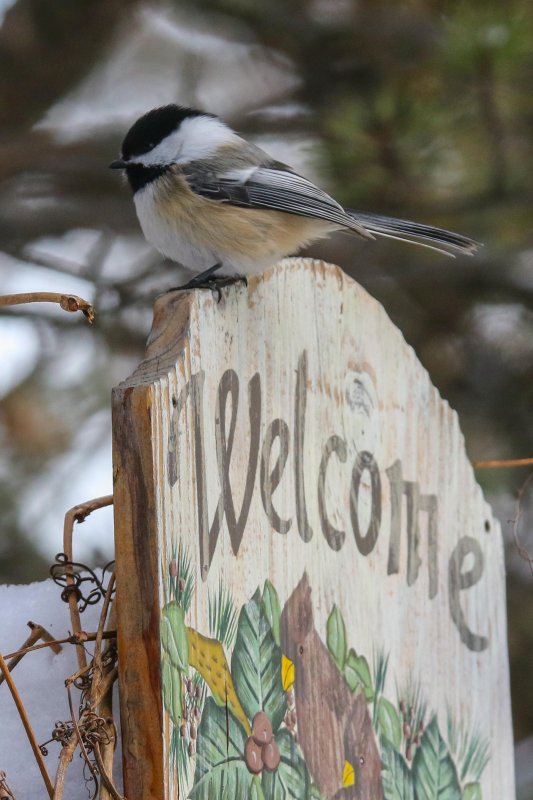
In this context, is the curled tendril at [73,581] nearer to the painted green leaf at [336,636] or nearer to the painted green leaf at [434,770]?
the painted green leaf at [336,636]

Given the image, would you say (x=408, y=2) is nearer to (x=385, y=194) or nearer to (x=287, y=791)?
(x=385, y=194)

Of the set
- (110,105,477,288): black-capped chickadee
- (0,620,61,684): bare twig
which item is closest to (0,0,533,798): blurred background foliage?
(110,105,477,288): black-capped chickadee

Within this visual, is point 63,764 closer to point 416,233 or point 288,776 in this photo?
point 288,776

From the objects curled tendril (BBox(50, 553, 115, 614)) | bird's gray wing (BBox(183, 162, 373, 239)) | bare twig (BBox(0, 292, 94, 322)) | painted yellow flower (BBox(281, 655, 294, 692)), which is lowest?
painted yellow flower (BBox(281, 655, 294, 692))

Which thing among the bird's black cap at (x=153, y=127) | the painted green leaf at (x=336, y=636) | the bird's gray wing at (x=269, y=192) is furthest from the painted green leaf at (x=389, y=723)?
the bird's black cap at (x=153, y=127)

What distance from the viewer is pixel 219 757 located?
35.5 inches

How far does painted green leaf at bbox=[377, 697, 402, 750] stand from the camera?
3.99 ft

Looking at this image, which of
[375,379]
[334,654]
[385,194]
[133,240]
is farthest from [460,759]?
[133,240]

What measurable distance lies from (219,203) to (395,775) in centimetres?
80

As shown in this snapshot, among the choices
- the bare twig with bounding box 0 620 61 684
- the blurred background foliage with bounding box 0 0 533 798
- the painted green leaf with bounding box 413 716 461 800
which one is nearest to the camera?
the bare twig with bounding box 0 620 61 684

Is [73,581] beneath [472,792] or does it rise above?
above

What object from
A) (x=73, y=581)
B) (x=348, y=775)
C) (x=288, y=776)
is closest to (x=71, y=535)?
(x=73, y=581)

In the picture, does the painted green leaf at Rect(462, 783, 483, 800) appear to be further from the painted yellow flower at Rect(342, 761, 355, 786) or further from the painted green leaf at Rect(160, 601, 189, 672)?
the painted green leaf at Rect(160, 601, 189, 672)

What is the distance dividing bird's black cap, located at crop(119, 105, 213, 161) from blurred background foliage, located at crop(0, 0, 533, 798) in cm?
65
